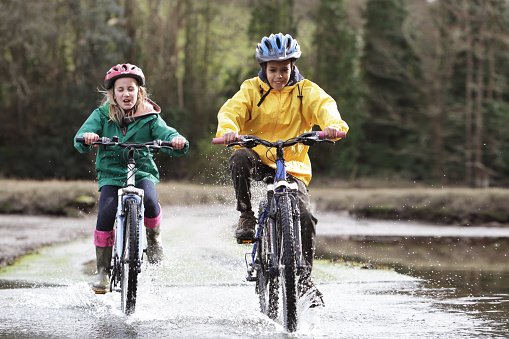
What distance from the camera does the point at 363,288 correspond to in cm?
969

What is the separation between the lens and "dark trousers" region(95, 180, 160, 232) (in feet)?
26.8

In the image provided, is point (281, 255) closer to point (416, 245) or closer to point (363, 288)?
point (363, 288)

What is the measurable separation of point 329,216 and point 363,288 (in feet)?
47.4

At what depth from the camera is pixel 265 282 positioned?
24.5ft

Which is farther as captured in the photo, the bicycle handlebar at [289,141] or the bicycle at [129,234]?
the bicycle at [129,234]

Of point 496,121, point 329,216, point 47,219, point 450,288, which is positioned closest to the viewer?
point 450,288

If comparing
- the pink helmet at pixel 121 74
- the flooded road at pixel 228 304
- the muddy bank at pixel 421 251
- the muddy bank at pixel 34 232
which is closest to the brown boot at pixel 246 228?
the flooded road at pixel 228 304

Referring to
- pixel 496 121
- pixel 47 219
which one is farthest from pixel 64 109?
pixel 47 219

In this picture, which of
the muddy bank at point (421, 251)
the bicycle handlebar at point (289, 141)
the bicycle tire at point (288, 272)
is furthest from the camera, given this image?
the muddy bank at point (421, 251)

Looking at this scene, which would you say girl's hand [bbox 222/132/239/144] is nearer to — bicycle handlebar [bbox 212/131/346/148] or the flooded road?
bicycle handlebar [bbox 212/131/346/148]

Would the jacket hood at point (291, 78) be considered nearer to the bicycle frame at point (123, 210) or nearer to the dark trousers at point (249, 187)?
the dark trousers at point (249, 187)

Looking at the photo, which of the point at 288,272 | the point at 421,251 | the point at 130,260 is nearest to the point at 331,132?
the point at 288,272

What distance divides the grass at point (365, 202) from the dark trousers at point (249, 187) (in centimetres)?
1372

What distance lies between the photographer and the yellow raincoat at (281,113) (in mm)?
7660
